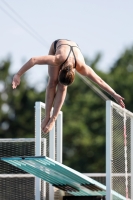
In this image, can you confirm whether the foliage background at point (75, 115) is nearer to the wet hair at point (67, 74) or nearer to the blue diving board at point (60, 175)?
the blue diving board at point (60, 175)

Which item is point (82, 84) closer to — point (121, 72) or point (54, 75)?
point (121, 72)

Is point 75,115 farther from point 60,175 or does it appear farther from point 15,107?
point 60,175

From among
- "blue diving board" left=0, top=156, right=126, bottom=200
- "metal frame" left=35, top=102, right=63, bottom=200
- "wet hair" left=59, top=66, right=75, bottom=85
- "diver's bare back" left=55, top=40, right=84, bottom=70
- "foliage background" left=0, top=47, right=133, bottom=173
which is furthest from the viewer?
"foliage background" left=0, top=47, right=133, bottom=173

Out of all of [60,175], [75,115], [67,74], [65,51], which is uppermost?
[75,115]

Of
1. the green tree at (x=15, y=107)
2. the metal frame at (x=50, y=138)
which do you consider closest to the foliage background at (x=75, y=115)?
the green tree at (x=15, y=107)

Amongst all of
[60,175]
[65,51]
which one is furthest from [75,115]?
[65,51]

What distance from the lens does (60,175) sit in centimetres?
1297

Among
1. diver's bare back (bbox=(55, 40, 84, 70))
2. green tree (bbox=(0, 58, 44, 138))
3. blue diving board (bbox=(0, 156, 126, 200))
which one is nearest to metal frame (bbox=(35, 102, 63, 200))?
blue diving board (bbox=(0, 156, 126, 200))

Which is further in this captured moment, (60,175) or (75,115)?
(75,115)

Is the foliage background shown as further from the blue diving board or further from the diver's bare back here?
the diver's bare back

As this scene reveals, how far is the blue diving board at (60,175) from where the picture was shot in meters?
12.2

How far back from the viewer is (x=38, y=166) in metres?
12.6

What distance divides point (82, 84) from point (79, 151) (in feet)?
19.0

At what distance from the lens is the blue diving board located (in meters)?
12.2
